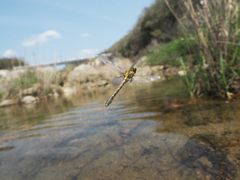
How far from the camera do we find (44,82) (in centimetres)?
993

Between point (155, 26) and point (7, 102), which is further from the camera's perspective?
point (155, 26)

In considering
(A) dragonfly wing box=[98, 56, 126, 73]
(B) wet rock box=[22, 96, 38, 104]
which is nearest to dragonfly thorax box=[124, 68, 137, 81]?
(A) dragonfly wing box=[98, 56, 126, 73]

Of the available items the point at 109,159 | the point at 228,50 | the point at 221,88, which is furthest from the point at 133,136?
the point at 228,50

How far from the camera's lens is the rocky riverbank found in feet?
29.4

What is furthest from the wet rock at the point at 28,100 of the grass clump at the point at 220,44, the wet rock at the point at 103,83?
the grass clump at the point at 220,44

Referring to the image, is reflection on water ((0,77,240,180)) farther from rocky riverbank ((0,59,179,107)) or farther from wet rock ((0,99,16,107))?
wet rock ((0,99,16,107))

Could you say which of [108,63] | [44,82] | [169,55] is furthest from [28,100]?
[108,63]

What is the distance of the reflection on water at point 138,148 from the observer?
1.33 meters

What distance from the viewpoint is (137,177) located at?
1283 millimetres

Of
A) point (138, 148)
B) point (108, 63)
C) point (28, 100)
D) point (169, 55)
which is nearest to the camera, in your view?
point (108, 63)

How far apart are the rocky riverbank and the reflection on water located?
4.96 m

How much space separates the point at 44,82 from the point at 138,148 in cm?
944

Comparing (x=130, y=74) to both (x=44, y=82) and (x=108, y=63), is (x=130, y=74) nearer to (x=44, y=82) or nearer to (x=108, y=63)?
(x=108, y=63)

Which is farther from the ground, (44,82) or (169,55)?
(169,55)
